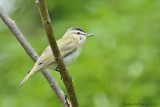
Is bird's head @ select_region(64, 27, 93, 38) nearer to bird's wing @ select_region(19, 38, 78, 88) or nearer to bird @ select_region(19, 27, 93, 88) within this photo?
bird @ select_region(19, 27, 93, 88)

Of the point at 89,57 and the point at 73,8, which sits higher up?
the point at 73,8

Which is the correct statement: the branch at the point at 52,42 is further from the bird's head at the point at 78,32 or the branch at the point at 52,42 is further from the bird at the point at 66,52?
the bird's head at the point at 78,32

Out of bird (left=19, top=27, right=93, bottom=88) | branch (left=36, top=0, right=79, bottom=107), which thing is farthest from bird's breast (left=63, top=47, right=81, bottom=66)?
branch (left=36, top=0, right=79, bottom=107)

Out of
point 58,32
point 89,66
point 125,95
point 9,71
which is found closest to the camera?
point 125,95

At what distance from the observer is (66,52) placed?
13.5ft

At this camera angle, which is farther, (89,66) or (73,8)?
(73,8)

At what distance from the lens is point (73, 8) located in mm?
6332

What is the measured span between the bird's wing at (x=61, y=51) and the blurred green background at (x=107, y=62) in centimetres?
32

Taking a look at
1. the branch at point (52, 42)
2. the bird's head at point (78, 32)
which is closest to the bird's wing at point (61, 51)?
the bird's head at point (78, 32)

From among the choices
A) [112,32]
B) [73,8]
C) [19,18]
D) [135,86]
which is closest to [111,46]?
[112,32]

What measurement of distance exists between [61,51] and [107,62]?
0.63 metres

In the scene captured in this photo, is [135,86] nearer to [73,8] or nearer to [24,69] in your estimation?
[24,69]

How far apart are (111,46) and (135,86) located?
669mm

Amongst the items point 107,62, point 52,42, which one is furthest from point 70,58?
point 52,42
